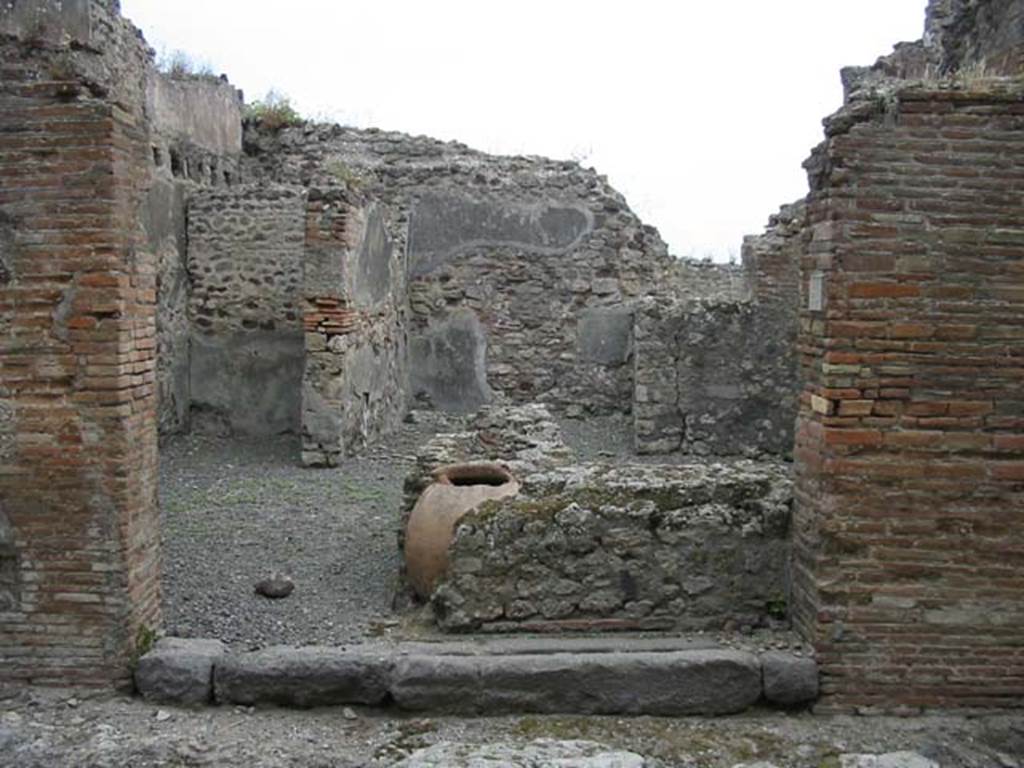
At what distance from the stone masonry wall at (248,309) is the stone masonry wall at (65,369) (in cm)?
634

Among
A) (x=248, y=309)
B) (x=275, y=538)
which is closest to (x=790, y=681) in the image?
(x=275, y=538)

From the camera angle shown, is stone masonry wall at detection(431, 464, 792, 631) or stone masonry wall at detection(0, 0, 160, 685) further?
stone masonry wall at detection(431, 464, 792, 631)

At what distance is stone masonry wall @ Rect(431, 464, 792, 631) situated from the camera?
5.39 meters

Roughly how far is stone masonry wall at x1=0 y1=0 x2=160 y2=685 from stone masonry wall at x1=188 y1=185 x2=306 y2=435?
6342 mm

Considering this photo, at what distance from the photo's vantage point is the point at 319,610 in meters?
5.98

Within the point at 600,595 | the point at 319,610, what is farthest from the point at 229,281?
the point at 600,595

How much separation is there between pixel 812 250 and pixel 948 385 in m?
0.85

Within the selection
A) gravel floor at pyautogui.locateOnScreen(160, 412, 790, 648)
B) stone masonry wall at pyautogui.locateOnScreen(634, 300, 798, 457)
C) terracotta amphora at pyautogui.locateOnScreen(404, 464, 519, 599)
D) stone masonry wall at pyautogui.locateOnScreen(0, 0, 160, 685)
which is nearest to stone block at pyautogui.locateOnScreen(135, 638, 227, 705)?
stone masonry wall at pyautogui.locateOnScreen(0, 0, 160, 685)

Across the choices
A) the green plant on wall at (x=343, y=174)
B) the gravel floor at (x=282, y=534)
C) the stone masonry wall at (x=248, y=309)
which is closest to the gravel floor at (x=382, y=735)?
the gravel floor at (x=282, y=534)

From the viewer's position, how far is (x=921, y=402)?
4.72m

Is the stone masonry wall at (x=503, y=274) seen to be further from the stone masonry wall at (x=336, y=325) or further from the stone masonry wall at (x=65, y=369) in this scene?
the stone masonry wall at (x=65, y=369)

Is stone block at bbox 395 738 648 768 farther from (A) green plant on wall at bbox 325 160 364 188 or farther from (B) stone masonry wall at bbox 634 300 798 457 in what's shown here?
(A) green plant on wall at bbox 325 160 364 188

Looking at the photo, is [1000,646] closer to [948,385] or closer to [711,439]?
[948,385]

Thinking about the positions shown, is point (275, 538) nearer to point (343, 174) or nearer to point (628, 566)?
point (628, 566)
